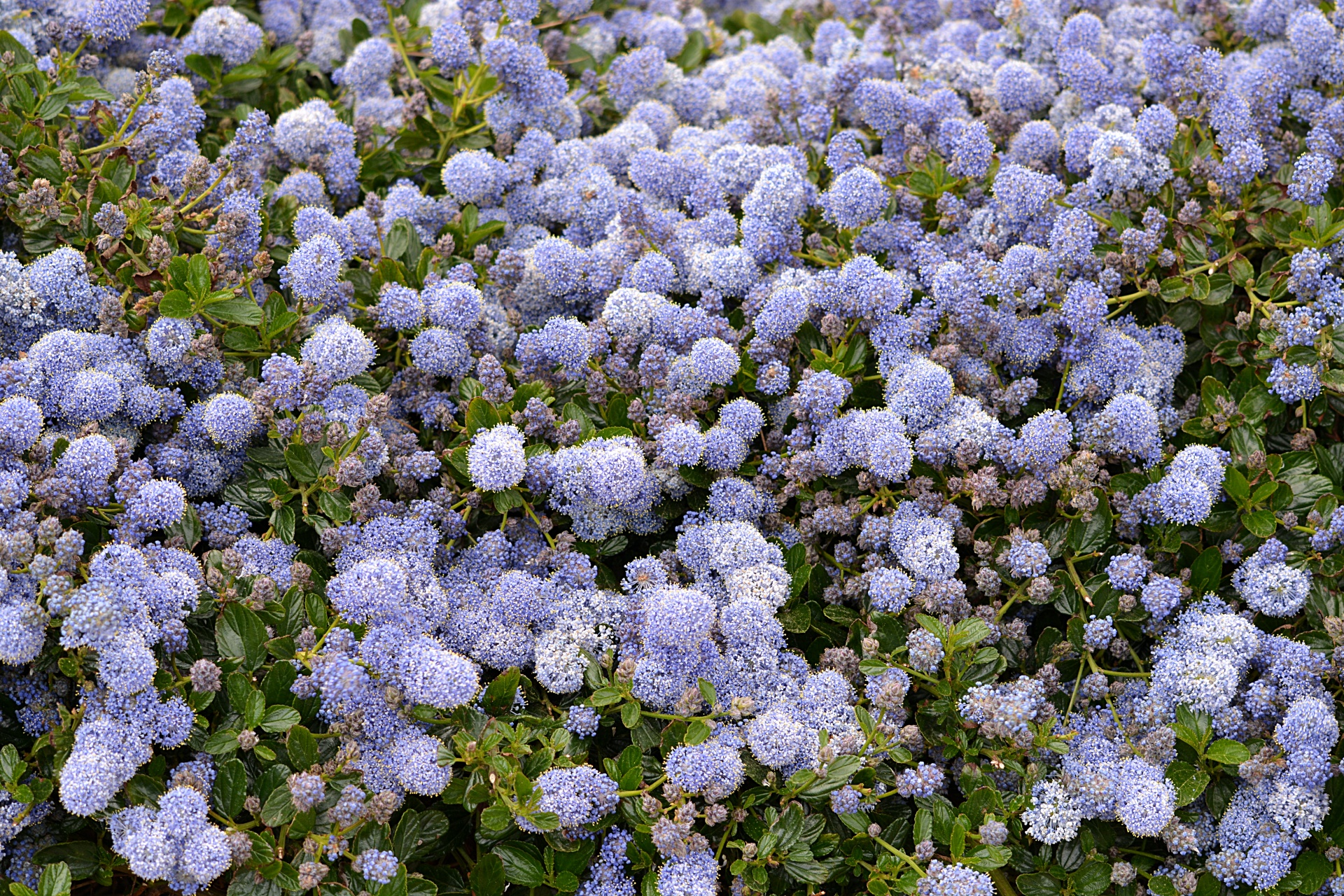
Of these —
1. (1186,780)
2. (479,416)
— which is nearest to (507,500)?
(479,416)

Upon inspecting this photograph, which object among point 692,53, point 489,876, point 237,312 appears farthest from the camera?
point 692,53

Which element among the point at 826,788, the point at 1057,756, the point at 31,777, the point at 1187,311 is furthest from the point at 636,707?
the point at 1187,311

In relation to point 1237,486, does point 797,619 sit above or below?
below

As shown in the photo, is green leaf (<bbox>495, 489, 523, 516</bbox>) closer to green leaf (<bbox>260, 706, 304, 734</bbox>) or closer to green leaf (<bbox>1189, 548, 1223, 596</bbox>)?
green leaf (<bbox>260, 706, 304, 734</bbox>)

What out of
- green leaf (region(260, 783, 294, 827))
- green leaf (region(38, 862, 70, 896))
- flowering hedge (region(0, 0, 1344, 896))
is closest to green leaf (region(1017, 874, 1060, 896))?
flowering hedge (region(0, 0, 1344, 896))

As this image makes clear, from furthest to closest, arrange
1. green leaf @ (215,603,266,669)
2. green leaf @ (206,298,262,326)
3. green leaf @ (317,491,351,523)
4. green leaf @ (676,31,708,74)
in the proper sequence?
Answer: green leaf @ (676,31,708,74)
green leaf @ (206,298,262,326)
green leaf @ (317,491,351,523)
green leaf @ (215,603,266,669)

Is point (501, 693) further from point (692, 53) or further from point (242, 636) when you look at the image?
point (692, 53)
